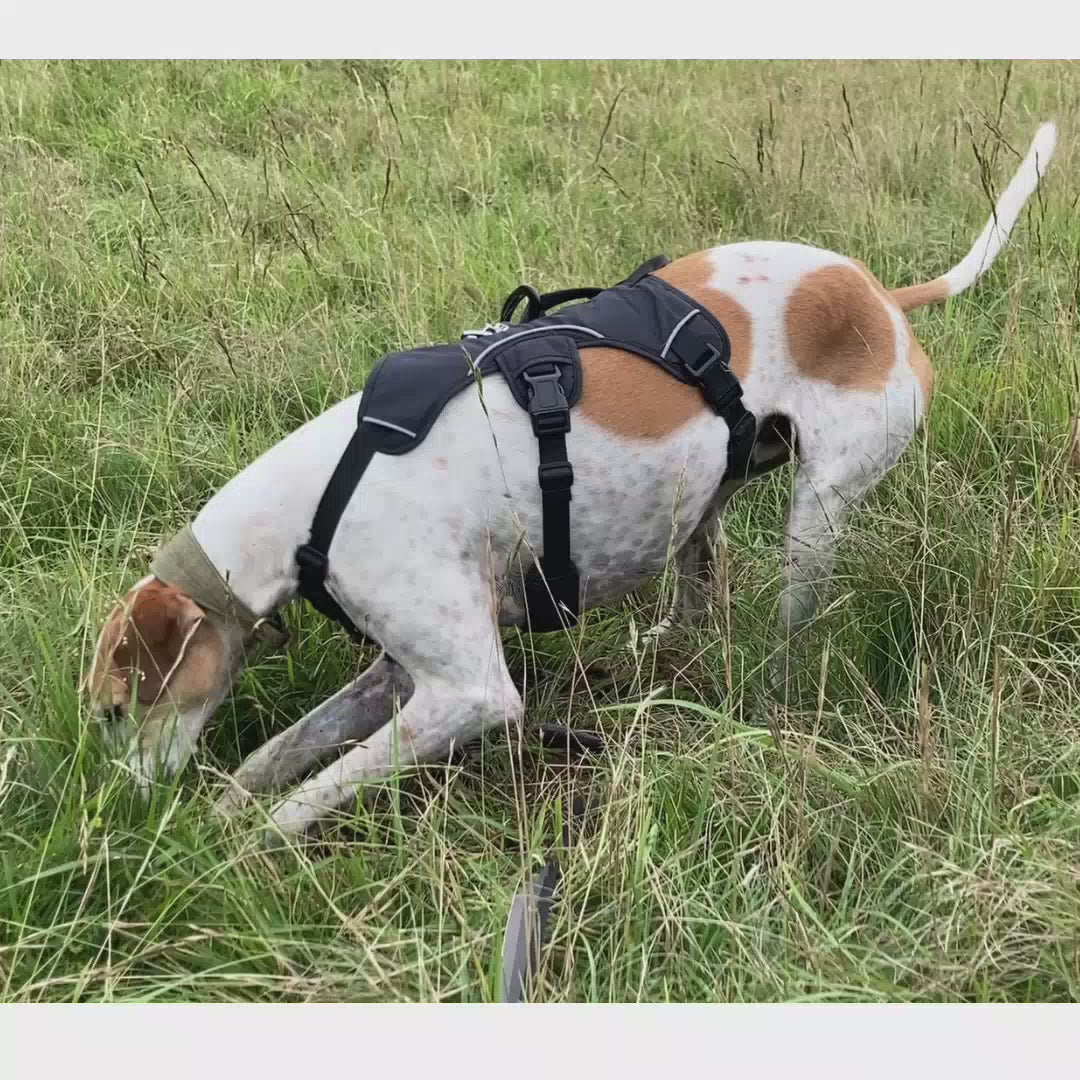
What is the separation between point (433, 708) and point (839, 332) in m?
1.28

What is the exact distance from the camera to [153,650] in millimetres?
1991

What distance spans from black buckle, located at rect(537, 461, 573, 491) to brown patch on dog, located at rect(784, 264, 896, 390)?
663mm

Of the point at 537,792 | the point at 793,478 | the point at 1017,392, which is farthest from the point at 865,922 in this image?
the point at 1017,392

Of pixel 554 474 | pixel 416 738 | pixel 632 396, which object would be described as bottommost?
pixel 416 738

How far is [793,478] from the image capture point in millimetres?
2453

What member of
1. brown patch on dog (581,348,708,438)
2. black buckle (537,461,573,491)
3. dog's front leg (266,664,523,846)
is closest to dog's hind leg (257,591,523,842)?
dog's front leg (266,664,523,846)

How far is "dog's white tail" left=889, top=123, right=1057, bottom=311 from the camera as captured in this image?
103 inches

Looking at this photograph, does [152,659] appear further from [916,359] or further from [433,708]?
[916,359]

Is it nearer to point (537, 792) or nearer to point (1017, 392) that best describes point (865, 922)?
point (537, 792)

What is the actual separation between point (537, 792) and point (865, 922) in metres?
0.71

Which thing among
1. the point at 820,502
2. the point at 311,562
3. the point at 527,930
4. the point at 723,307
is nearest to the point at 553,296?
the point at 723,307

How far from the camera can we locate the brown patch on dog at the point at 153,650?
1935mm

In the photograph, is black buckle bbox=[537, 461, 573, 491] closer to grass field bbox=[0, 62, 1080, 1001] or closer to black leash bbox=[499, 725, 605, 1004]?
grass field bbox=[0, 62, 1080, 1001]

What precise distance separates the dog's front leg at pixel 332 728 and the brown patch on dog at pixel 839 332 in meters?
1.19
